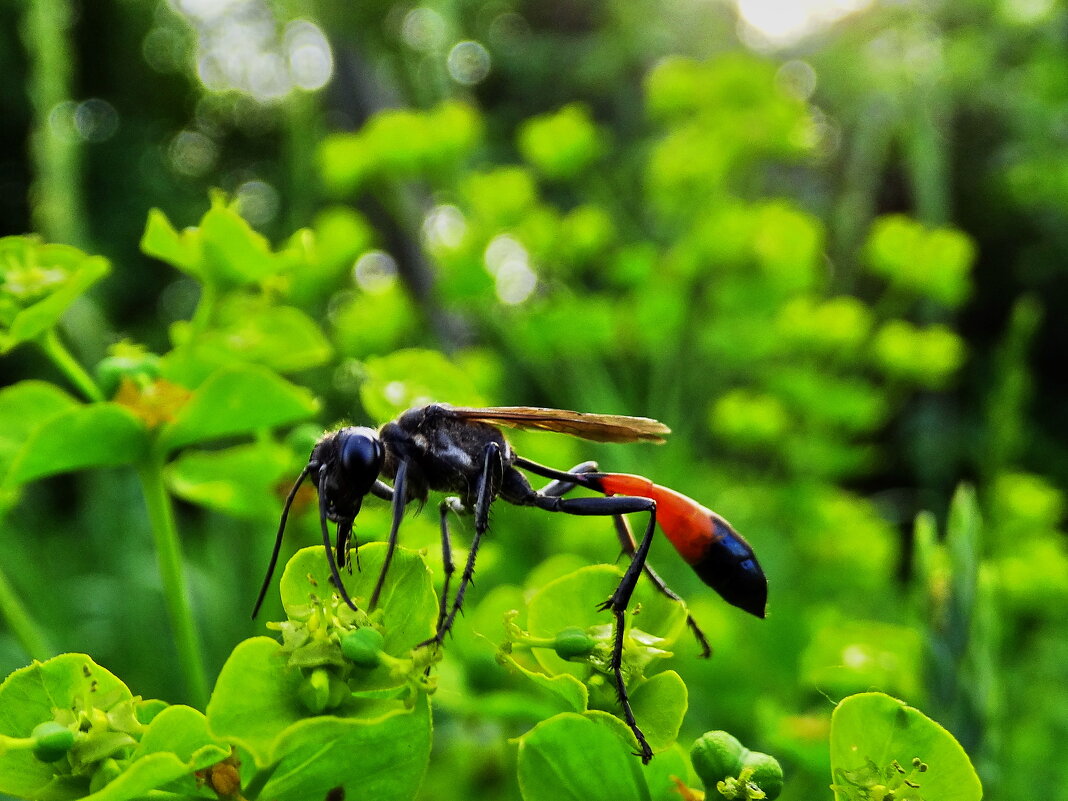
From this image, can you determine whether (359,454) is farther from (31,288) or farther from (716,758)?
(716,758)

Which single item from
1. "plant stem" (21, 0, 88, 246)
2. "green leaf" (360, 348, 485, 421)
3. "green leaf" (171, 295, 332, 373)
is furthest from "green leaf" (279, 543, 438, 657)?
"plant stem" (21, 0, 88, 246)

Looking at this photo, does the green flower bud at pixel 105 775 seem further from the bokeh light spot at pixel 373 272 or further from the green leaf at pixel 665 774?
the bokeh light spot at pixel 373 272

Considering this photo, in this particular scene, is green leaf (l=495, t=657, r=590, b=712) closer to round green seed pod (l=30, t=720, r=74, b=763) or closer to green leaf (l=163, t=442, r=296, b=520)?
round green seed pod (l=30, t=720, r=74, b=763)

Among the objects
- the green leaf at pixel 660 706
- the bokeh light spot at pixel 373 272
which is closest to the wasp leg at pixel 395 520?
the green leaf at pixel 660 706

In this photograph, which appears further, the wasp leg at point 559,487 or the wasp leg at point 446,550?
the wasp leg at point 559,487

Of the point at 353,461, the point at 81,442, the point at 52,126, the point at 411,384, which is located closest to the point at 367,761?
the point at 353,461

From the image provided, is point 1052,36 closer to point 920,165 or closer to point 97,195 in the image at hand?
point 920,165
